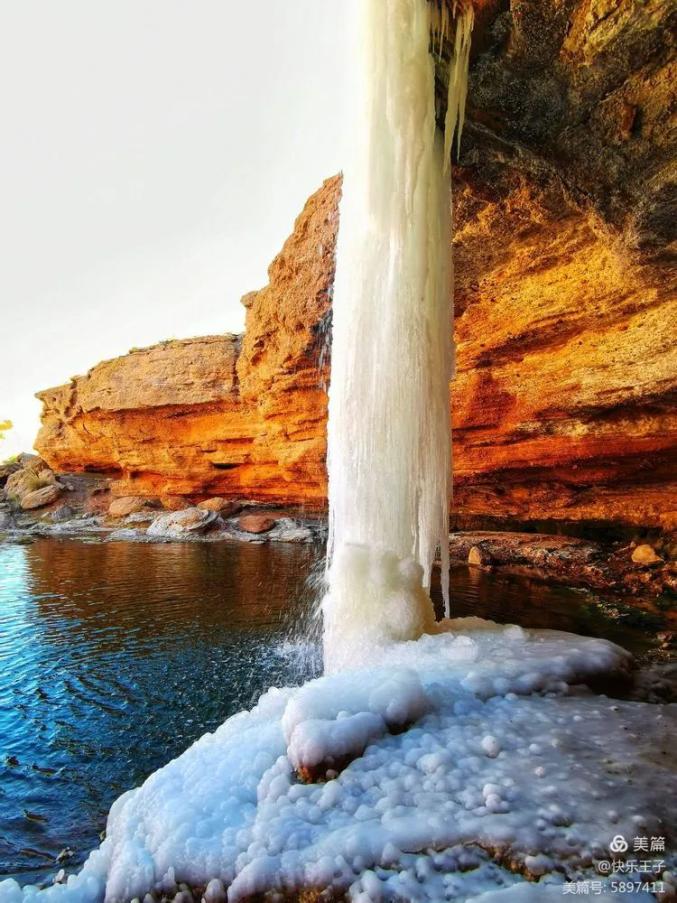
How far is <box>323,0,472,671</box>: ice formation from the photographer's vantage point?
16.3ft

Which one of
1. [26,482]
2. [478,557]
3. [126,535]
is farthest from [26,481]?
[478,557]

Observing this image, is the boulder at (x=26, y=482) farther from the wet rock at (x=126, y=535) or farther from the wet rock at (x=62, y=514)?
the wet rock at (x=126, y=535)

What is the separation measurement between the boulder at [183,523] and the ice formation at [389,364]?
15457 mm

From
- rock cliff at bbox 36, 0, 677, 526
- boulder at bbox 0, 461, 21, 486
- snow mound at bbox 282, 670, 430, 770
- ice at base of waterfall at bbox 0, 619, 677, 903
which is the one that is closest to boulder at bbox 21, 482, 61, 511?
rock cliff at bbox 36, 0, 677, 526

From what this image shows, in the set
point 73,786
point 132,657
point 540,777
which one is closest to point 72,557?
point 132,657

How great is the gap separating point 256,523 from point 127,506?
7.57 meters

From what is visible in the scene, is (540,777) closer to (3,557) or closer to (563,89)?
(563,89)

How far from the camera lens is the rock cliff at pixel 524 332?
4547mm

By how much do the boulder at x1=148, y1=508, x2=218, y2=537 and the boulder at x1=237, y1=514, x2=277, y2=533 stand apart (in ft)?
4.36

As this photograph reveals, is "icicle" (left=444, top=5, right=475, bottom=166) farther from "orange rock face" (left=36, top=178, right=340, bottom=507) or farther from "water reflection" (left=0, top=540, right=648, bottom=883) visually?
"orange rock face" (left=36, top=178, right=340, bottom=507)

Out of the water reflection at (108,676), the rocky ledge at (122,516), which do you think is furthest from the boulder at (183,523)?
the water reflection at (108,676)

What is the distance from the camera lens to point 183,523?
2014cm

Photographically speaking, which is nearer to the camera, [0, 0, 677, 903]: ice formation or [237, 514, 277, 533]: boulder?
[0, 0, 677, 903]: ice formation

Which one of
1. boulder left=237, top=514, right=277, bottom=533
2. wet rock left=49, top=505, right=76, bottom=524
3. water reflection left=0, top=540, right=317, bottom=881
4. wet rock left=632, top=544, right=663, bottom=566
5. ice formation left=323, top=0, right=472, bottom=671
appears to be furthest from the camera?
wet rock left=49, top=505, right=76, bottom=524
